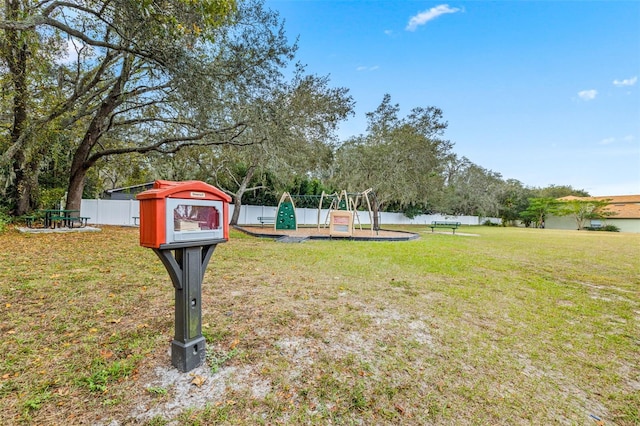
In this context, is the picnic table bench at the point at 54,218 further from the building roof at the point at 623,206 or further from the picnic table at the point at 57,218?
the building roof at the point at 623,206

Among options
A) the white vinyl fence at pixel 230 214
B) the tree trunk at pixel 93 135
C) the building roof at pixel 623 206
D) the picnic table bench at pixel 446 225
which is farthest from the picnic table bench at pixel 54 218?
the building roof at pixel 623 206

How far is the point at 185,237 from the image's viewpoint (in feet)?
6.53

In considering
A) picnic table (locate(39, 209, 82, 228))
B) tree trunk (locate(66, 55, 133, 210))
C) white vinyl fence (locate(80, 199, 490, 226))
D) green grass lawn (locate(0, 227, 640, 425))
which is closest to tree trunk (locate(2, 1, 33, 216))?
tree trunk (locate(66, 55, 133, 210))

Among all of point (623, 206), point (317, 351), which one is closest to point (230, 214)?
point (317, 351)

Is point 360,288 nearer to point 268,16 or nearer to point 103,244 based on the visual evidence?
point 103,244

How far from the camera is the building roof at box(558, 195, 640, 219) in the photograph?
33.5 meters

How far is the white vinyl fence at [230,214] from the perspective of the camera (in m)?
14.3

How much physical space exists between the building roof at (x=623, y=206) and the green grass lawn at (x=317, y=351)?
40.8 m

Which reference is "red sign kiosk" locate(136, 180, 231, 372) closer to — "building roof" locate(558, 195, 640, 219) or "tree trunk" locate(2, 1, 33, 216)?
"tree trunk" locate(2, 1, 33, 216)

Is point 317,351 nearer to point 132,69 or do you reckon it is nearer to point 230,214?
point 132,69

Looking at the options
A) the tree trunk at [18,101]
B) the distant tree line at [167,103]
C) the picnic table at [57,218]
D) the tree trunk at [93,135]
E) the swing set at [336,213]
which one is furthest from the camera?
the swing set at [336,213]

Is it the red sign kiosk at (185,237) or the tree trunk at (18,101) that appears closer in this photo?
the red sign kiosk at (185,237)

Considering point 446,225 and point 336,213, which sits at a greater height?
point 336,213

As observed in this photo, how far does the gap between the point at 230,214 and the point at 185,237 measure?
20.5 m
